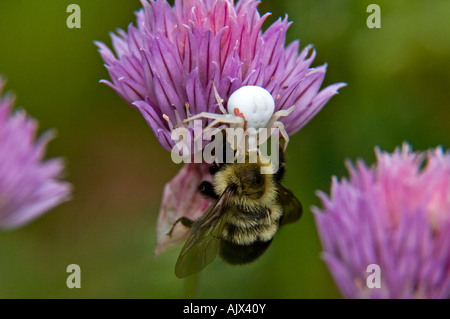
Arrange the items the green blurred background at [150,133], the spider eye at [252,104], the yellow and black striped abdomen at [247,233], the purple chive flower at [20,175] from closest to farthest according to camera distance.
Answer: the spider eye at [252,104] < the yellow and black striped abdomen at [247,233] < the purple chive flower at [20,175] < the green blurred background at [150,133]

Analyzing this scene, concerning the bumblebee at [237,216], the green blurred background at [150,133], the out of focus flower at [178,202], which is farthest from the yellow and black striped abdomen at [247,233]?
the green blurred background at [150,133]

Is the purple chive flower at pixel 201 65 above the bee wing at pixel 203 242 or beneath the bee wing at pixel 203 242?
above

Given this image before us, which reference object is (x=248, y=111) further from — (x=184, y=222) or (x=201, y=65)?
(x=184, y=222)

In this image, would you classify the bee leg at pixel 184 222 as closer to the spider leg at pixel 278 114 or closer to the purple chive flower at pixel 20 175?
the spider leg at pixel 278 114

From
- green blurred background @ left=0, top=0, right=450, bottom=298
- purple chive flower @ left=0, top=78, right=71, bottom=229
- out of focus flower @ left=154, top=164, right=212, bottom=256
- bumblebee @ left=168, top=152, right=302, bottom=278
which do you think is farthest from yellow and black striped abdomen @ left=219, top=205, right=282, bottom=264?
green blurred background @ left=0, top=0, right=450, bottom=298

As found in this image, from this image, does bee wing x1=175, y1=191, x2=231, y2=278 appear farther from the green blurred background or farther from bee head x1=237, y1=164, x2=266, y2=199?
the green blurred background

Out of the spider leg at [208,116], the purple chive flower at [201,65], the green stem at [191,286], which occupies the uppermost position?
the purple chive flower at [201,65]
